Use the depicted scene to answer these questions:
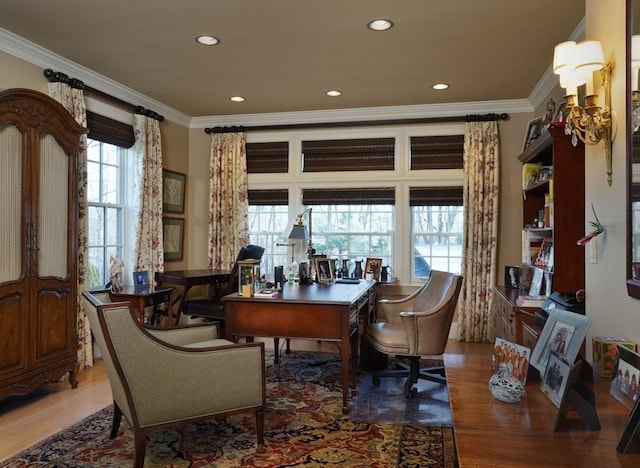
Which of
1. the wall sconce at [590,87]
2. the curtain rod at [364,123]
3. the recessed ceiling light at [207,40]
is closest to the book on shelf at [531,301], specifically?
the wall sconce at [590,87]

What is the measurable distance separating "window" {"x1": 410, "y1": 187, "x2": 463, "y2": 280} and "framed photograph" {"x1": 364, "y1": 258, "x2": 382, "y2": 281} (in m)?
0.46

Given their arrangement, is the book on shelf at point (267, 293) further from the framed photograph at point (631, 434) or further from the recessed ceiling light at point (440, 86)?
the recessed ceiling light at point (440, 86)

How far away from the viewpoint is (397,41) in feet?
12.2

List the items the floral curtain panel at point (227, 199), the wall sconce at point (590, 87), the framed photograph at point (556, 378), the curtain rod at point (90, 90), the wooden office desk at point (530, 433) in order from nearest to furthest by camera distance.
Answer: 1. the wooden office desk at point (530, 433)
2. the framed photograph at point (556, 378)
3. the wall sconce at point (590, 87)
4. the curtain rod at point (90, 90)
5. the floral curtain panel at point (227, 199)

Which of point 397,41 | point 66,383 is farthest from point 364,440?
point 397,41

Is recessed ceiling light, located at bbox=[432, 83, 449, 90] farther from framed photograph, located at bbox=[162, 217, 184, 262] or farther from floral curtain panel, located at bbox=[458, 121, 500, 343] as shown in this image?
framed photograph, located at bbox=[162, 217, 184, 262]

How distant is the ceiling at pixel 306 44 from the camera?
3195mm

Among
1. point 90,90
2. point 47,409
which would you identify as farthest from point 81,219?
point 47,409

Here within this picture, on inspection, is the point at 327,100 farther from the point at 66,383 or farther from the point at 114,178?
the point at 66,383

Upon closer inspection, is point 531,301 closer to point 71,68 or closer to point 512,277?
point 512,277

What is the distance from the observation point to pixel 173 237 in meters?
5.93

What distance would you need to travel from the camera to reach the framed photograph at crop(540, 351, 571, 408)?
143cm

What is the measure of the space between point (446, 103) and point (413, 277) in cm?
208

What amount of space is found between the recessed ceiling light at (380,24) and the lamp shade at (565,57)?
1459 millimetres
